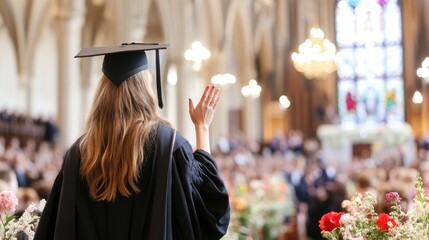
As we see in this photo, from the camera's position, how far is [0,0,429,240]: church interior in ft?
45.5

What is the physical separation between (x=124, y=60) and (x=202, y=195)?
1.98 ft

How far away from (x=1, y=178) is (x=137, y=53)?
2.62 meters

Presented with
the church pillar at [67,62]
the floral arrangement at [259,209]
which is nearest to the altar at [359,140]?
the church pillar at [67,62]

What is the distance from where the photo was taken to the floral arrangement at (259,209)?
977 centimetres

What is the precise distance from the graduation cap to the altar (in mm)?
26223

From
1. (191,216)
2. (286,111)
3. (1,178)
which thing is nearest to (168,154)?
(191,216)

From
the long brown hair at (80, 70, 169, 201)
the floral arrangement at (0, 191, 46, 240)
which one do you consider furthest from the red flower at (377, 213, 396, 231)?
the floral arrangement at (0, 191, 46, 240)

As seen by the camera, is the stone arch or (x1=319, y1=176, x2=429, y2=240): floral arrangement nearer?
(x1=319, y1=176, x2=429, y2=240): floral arrangement

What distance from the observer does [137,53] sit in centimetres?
332

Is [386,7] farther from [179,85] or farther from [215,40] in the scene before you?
[179,85]

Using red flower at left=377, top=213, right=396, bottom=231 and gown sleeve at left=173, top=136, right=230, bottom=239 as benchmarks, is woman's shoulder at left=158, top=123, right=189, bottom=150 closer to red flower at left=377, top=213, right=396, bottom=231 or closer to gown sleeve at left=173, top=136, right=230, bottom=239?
gown sleeve at left=173, top=136, right=230, bottom=239

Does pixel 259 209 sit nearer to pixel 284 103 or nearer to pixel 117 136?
pixel 117 136

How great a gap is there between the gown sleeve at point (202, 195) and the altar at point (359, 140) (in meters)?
26.3

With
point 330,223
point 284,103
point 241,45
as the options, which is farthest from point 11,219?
point 284,103
